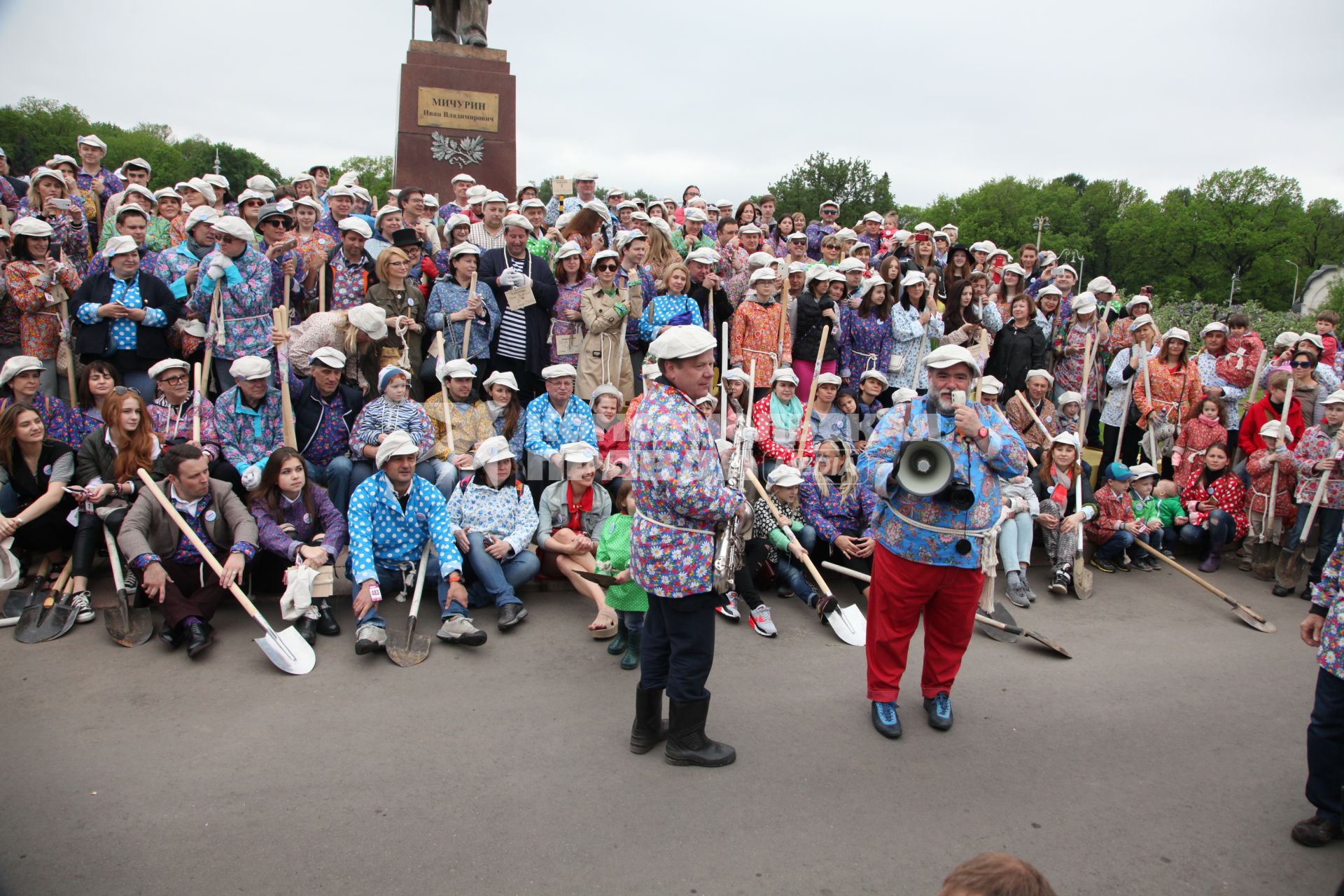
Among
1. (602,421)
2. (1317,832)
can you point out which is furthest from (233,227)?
(1317,832)

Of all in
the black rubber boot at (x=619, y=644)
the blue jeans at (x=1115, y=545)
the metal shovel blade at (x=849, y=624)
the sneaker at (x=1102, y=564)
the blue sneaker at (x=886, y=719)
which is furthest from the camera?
the sneaker at (x=1102, y=564)

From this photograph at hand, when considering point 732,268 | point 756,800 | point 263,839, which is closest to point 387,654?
point 263,839

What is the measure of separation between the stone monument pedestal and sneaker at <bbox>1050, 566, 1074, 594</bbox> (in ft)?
29.4

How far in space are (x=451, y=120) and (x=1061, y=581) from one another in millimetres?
9840

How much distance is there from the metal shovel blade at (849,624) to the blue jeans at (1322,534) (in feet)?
13.6

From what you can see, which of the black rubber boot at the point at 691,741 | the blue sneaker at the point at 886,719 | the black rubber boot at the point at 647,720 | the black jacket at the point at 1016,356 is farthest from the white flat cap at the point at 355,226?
the black jacket at the point at 1016,356

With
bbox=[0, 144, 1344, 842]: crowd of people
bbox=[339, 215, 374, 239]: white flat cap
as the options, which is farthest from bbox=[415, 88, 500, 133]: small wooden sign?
bbox=[339, 215, 374, 239]: white flat cap

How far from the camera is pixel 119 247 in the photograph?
6535 millimetres

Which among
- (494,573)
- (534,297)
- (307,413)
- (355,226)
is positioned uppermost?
(355,226)

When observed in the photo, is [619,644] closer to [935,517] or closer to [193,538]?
[935,517]

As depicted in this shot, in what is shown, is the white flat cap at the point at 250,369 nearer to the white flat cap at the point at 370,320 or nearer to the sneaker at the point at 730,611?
the white flat cap at the point at 370,320

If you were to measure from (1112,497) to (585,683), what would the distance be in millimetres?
5380

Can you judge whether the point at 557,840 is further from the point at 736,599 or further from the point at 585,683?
the point at 736,599

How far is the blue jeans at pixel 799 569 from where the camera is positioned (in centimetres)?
624
